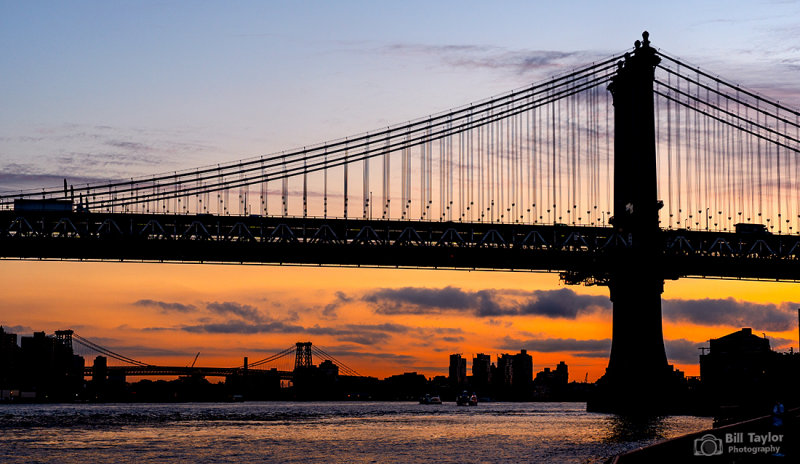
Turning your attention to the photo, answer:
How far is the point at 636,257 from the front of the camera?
3115 inches

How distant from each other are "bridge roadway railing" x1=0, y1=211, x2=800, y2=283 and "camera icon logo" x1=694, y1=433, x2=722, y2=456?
2287 inches

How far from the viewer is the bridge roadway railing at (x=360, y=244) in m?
78.1

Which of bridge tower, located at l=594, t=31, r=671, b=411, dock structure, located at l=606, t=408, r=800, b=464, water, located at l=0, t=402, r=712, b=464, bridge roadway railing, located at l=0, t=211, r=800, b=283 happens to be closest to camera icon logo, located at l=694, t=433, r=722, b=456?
dock structure, located at l=606, t=408, r=800, b=464

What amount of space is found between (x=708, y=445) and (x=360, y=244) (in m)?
58.7

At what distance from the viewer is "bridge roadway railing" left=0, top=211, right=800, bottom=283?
7812cm

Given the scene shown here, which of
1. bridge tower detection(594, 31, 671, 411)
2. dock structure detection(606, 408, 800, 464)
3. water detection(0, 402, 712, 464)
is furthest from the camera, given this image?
bridge tower detection(594, 31, 671, 411)

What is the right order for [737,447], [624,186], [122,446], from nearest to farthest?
[737,447] < [122,446] < [624,186]

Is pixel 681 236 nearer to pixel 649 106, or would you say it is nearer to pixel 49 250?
pixel 649 106

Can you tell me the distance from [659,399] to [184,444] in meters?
34.4

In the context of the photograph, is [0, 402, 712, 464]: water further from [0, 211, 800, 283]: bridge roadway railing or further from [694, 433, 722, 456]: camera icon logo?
[694, 433, 722, 456]: camera icon logo

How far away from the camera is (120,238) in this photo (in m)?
77.8

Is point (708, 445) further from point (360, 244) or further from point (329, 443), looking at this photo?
point (360, 244)

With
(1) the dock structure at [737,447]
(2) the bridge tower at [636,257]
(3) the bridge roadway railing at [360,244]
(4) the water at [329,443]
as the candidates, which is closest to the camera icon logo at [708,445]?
(1) the dock structure at [737,447]

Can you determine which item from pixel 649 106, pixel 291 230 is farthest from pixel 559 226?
pixel 291 230
